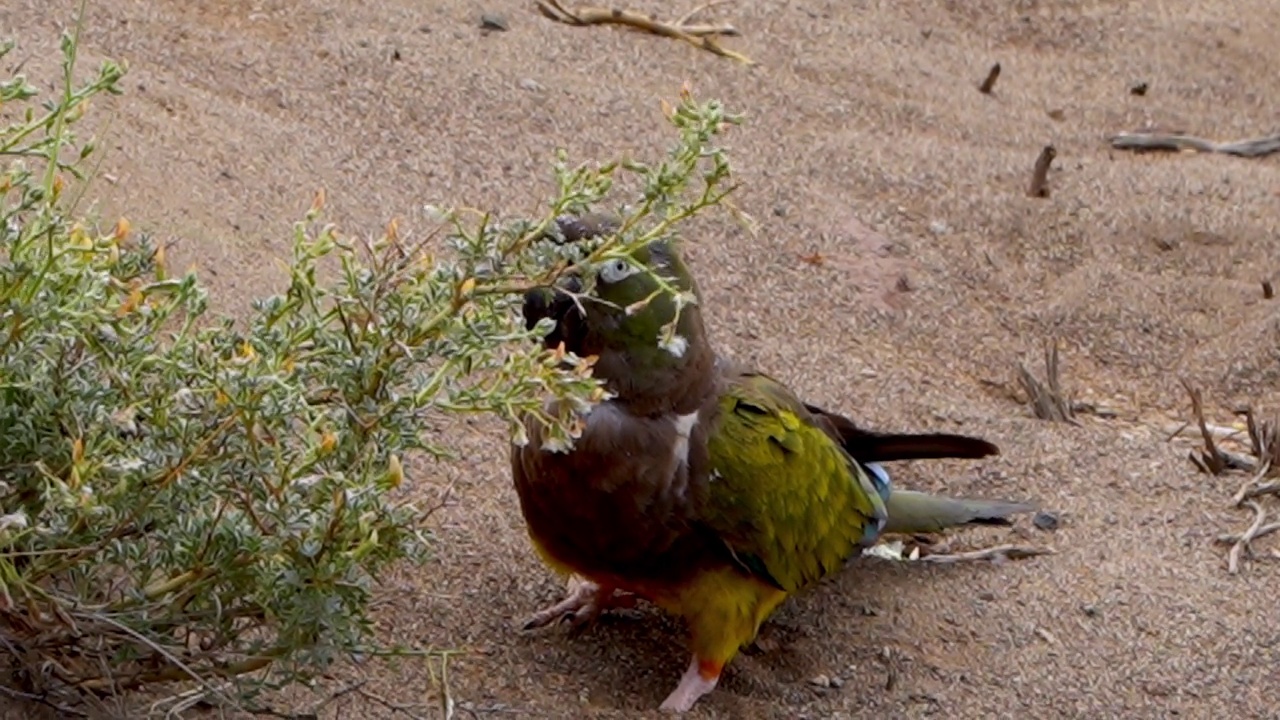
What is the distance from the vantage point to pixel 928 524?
355cm

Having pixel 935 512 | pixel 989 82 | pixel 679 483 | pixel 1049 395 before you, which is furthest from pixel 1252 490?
pixel 989 82

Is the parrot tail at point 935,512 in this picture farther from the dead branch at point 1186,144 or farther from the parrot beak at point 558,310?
the dead branch at point 1186,144

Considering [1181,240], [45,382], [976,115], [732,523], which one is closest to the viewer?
[45,382]

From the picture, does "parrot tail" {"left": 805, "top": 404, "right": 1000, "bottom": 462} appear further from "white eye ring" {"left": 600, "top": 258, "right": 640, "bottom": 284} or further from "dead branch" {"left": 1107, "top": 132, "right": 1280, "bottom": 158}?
"dead branch" {"left": 1107, "top": 132, "right": 1280, "bottom": 158}

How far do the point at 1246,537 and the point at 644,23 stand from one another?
267 centimetres

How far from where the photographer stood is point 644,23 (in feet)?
18.6

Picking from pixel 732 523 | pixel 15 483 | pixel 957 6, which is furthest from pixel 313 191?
pixel 957 6

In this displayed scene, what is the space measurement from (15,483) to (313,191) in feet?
6.30

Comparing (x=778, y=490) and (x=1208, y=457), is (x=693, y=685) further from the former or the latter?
(x=1208, y=457)

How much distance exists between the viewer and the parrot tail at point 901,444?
11.5ft


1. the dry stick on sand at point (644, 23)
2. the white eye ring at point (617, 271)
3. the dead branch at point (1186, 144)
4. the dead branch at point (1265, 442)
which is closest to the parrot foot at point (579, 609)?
the white eye ring at point (617, 271)

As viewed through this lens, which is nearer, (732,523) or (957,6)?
(732,523)

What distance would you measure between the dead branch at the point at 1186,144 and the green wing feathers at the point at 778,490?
2820mm

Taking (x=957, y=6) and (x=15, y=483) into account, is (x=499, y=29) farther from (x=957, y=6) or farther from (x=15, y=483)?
(x=15, y=483)
